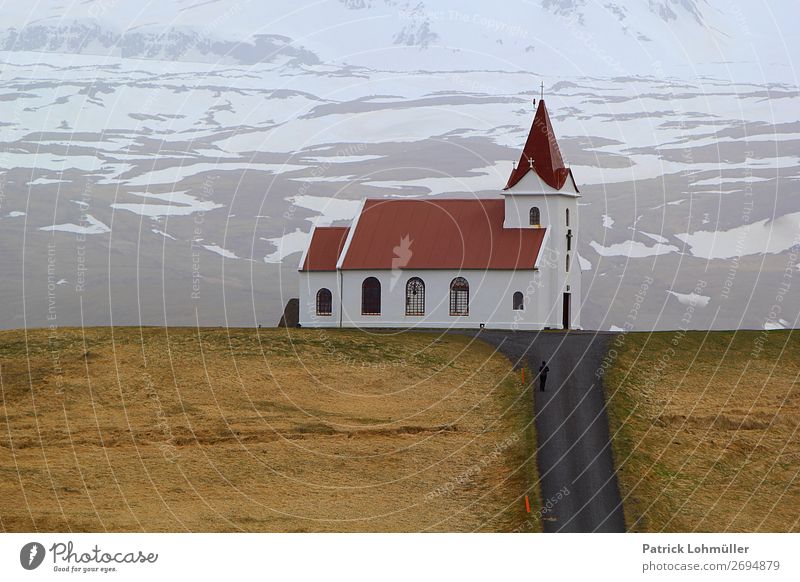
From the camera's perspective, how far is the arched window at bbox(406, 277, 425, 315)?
69500 millimetres

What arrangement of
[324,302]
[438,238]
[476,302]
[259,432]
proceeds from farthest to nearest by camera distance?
[324,302], [438,238], [476,302], [259,432]

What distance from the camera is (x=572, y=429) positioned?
1980 inches

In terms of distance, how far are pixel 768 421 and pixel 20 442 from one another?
99.4 feet

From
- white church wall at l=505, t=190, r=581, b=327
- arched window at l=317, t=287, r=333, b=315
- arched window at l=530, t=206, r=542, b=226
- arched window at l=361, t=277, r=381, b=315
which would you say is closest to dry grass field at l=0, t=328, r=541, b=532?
arched window at l=361, t=277, r=381, b=315

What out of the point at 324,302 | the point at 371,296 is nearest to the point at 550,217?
the point at 371,296

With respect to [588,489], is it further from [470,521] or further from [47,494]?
[47,494]

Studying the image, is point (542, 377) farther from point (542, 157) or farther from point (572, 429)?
point (542, 157)

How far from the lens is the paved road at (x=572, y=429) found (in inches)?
1665

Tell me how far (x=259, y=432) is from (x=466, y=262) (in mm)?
21277

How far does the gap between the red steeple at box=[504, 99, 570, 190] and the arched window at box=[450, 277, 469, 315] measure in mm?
6027

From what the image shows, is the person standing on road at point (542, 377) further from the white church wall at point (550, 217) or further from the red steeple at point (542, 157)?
the red steeple at point (542, 157)

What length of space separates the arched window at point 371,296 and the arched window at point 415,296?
5.34 feet

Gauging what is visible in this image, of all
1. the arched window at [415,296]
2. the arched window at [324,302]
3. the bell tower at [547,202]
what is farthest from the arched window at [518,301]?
the arched window at [324,302]

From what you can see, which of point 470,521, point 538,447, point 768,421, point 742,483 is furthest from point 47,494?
point 768,421
